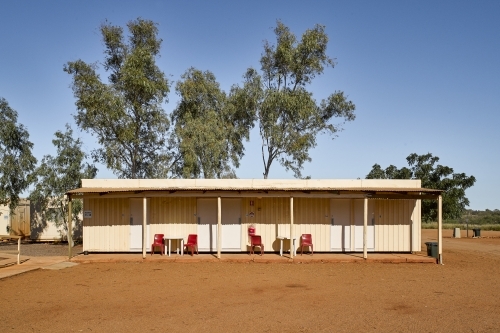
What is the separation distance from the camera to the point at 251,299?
1005 cm

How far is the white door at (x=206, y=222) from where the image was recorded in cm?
1794

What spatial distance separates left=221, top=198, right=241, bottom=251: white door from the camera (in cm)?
1798

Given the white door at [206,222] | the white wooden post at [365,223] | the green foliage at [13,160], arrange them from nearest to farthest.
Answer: the white wooden post at [365,223] → the white door at [206,222] → the green foliage at [13,160]

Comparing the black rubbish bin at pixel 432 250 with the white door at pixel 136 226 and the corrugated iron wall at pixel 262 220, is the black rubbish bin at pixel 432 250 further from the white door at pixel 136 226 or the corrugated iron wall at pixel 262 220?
the white door at pixel 136 226

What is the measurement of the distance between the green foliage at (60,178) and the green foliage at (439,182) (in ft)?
81.3

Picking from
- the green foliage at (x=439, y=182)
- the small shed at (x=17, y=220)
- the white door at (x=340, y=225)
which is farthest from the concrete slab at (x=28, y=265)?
the green foliage at (x=439, y=182)

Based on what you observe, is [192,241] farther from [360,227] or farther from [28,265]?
[360,227]

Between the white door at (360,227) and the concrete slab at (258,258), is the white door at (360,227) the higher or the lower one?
the higher one

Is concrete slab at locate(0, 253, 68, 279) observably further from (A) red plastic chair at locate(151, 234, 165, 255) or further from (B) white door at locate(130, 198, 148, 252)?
(A) red plastic chair at locate(151, 234, 165, 255)

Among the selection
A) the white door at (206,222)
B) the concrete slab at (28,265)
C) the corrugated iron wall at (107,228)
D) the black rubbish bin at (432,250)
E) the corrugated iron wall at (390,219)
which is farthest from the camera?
the corrugated iron wall at (390,219)

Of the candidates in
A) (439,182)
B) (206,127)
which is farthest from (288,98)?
(439,182)

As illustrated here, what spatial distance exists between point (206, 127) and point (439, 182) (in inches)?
882

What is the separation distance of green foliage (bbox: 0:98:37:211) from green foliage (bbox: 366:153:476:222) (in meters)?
27.1

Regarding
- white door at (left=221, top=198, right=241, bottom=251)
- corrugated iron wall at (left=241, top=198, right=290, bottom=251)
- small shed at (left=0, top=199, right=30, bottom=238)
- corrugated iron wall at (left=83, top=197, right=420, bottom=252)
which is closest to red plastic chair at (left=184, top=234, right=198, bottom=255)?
corrugated iron wall at (left=83, top=197, right=420, bottom=252)
